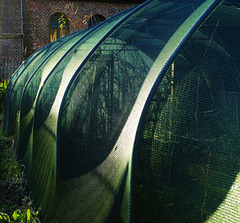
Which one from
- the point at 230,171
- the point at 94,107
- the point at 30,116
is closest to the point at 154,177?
the point at 230,171

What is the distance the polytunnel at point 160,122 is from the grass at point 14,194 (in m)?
0.79

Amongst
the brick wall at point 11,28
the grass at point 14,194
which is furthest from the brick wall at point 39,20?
the grass at point 14,194

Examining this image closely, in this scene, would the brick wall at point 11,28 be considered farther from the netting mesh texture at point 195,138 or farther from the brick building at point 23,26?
the netting mesh texture at point 195,138

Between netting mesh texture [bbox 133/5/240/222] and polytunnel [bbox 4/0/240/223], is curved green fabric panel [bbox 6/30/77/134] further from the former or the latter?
netting mesh texture [bbox 133/5/240/222]

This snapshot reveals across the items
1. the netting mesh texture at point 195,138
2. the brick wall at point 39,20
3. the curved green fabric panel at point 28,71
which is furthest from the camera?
the brick wall at point 39,20

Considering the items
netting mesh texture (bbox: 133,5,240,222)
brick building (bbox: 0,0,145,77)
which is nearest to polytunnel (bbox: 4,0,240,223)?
netting mesh texture (bbox: 133,5,240,222)

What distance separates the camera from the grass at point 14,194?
11.7 feet

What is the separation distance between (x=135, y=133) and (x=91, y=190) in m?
0.77

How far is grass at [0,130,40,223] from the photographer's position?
3.56 meters

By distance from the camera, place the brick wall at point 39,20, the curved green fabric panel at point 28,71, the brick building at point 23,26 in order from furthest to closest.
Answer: the brick wall at point 39,20 < the brick building at point 23,26 < the curved green fabric panel at point 28,71

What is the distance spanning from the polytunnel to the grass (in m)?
0.79

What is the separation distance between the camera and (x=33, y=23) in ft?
60.0

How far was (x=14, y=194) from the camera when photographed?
4.60 meters

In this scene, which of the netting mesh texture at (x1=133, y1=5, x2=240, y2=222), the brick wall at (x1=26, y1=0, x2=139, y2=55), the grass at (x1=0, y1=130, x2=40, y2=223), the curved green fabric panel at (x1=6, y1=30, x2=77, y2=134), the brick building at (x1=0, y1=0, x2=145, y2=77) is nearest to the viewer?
the netting mesh texture at (x1=133, y1=5, x2=240, y2=222)
